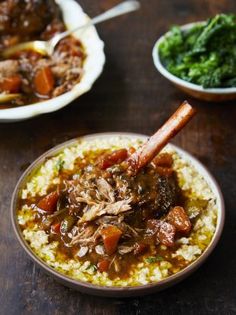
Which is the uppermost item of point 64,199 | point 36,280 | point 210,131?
point 64,199

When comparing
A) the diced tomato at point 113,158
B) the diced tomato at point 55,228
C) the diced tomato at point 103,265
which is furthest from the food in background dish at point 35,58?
the diced tomato at point 103,265

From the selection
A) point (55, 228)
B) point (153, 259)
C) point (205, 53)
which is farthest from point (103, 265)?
point (205, 53)

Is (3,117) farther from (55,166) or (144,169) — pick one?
(144,169)

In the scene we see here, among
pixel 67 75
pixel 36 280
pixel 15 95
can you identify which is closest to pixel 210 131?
pixel 67 75

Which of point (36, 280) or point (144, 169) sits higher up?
point (144, 169)

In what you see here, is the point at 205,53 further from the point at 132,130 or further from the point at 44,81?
the point at 44,81

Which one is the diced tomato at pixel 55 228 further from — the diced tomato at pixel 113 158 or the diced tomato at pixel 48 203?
the diced tomato at pixel 113 158

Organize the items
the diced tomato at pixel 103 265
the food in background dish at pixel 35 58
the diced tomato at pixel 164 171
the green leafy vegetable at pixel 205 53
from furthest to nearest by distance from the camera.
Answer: the food in background dish at pixel 35 58, the green leafy vegetable at pixel 205 53, the diced tomato at pixel 164 171, the diced tomato at pixel 103 265
